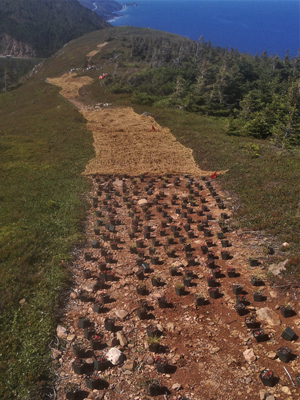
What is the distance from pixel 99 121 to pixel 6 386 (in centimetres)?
3140

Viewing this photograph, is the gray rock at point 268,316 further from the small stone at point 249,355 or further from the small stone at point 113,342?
the small stone at point 113,342

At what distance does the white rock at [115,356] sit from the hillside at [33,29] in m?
176

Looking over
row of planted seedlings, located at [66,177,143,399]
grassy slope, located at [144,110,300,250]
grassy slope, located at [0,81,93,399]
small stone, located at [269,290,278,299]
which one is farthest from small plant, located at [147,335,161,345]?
grassy slope, located at [144,110,300,250]

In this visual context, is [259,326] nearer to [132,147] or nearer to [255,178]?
[255,178]

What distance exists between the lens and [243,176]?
65.4 feet

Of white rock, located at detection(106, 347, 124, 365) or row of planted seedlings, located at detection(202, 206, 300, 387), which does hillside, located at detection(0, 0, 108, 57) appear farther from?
white rock, located at detection(106, 347, 124, 365)

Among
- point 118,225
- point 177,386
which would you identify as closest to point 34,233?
point 118,225

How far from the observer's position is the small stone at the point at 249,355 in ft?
27.1

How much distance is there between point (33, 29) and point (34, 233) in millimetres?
195306

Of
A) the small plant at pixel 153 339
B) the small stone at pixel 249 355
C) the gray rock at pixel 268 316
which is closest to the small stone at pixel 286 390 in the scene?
the small stone at pixel 249 355

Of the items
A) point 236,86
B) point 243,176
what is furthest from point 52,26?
point 243,176

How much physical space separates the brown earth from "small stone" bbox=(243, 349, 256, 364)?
0.19 ft

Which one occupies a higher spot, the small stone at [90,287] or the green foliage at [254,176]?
the green foliage at [254,176]

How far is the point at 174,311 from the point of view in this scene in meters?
10.3
